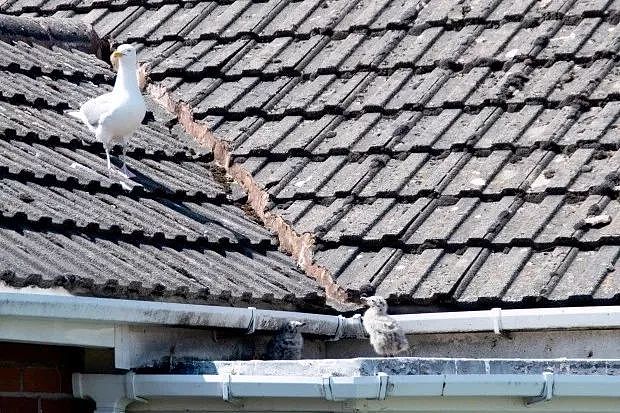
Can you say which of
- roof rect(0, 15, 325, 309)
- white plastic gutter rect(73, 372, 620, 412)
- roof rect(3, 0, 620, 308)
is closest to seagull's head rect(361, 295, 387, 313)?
roof rect(3, 0, 620, 308)

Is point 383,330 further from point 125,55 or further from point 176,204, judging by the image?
point 125,55

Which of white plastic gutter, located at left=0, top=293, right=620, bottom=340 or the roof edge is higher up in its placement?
the roof edge

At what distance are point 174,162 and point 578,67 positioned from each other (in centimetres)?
202

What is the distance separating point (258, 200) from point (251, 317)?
1.51 meters

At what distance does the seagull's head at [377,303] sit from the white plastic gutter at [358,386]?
73 cm

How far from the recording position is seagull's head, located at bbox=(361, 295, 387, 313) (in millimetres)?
5805

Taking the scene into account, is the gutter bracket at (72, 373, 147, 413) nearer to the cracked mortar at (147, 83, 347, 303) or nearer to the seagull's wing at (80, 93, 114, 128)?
the cracked mortar at (147, 83, 347, 303)

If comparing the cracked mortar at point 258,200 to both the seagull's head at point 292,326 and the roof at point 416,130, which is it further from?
the seagull's head at point 292,326

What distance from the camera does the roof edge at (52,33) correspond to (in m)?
8.15

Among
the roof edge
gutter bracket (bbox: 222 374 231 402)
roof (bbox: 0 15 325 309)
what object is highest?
the roof edge

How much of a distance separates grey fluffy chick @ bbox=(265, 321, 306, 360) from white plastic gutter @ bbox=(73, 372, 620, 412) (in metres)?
0.54

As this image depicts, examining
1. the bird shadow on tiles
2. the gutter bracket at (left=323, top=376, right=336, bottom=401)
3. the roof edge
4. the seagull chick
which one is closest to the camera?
the gutter bracket at (left=323, top=376, right=336, bottom=401)

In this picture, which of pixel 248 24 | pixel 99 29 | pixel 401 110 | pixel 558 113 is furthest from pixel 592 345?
pixel 99 29

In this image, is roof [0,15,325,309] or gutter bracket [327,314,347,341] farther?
gutter bracket [327,314,347,341]
